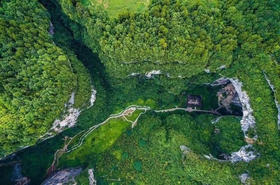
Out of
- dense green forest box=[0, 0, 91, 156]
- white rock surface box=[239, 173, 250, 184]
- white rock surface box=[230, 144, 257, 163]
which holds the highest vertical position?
dense green forest box=[0, 0, 91, 156]

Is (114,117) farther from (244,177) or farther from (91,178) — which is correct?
(244,177)

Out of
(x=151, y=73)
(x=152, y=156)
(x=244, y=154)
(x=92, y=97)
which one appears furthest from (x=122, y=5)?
(x=244, y=154)

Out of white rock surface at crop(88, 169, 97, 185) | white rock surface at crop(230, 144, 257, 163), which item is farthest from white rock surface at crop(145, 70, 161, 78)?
white rock surface at crop(88, 169, 97, 185)

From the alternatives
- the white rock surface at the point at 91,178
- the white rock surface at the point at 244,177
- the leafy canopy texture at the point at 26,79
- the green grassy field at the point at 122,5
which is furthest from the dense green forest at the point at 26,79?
the white rock surface at the point at 244,177

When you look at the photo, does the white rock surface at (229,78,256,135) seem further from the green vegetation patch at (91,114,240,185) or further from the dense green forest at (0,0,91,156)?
the dense green forest at (0,0,91,156)

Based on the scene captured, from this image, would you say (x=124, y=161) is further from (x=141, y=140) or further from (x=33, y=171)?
(x=33, y=171)
